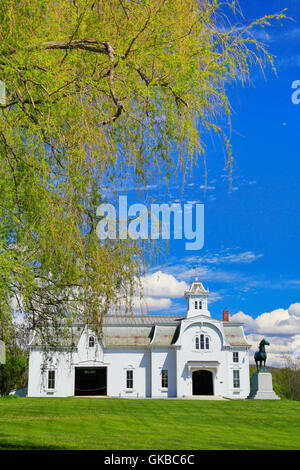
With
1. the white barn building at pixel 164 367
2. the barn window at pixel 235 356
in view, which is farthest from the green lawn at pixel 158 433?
the barn window at pixel 235 356

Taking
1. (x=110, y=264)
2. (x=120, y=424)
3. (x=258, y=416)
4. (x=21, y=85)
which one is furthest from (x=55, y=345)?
(x=258, y=416)

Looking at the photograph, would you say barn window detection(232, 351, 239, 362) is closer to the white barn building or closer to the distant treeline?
the white barn building

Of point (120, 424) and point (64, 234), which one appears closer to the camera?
point (64, 234)

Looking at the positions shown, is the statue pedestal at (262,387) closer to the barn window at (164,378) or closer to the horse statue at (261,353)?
the horse statue at (261,353)

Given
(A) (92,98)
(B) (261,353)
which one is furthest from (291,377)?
(A) (92,98)

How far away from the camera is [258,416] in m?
23.0

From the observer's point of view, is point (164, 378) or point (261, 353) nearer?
point (261, 353)

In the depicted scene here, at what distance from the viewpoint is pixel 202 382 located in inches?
1759

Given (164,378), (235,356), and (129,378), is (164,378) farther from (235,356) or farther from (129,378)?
(235,356)

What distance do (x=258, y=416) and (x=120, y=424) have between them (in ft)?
26.5

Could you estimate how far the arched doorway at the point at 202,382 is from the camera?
146 feet

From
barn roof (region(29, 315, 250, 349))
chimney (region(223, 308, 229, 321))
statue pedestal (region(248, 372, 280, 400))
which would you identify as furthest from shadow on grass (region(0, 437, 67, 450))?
chimney (region(223, 308, 229, 321))

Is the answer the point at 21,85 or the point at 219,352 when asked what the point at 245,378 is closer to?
the point at 219,352

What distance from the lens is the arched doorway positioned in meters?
44.4
